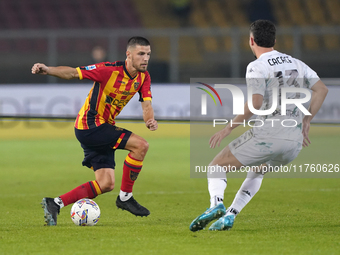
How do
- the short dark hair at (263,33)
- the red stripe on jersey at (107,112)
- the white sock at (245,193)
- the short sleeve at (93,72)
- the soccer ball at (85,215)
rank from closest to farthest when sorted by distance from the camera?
the short dark hair at (263,33)
the white sock at (245,193)
the soccer ball at (85,215)
the short sleeve at (93,72)
the red stripe on jersey at (107,112)

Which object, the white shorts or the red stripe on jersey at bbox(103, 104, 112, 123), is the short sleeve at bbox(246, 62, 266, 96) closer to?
the white shorts

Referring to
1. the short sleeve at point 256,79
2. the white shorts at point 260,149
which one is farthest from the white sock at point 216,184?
the short sleeve at point 256,79

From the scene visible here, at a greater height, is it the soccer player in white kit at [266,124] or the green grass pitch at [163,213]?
the soccer player in white kit at [266,124]

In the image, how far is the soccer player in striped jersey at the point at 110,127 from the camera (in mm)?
5633

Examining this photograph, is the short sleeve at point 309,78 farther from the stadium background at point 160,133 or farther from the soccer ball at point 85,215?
the soccer ball at point 85,215

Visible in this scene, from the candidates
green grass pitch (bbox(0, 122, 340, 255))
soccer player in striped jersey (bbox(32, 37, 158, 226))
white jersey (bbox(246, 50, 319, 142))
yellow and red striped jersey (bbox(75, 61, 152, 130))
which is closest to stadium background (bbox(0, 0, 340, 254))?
green grass pitch (bbox(0, 122, 340, 255))

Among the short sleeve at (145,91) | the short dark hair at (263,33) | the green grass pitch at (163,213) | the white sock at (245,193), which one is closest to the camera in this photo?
the green grass pitch at (163,213)

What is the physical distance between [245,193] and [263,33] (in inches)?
56.7

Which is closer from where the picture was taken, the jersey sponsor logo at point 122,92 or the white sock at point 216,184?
the white sock at point 216,184

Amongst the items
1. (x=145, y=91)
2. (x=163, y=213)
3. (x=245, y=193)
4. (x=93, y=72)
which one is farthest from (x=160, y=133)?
(x=245, y=193)

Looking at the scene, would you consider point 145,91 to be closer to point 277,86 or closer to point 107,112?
point 107,112

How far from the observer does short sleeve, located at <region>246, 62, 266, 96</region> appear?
4.42 m

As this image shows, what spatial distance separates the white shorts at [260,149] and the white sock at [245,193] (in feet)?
1.36

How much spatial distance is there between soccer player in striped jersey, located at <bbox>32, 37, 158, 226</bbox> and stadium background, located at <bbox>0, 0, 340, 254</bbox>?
1.11ft
